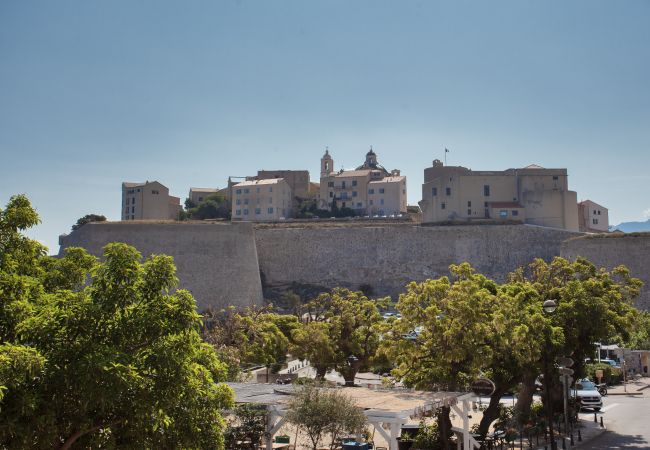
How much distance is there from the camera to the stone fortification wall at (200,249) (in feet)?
159

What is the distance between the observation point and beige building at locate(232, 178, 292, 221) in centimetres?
6925

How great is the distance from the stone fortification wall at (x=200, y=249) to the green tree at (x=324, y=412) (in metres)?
35.8

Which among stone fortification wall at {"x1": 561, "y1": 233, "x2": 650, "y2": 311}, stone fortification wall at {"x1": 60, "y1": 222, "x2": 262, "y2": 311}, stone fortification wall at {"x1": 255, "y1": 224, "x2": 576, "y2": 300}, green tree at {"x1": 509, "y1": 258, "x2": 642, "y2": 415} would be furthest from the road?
stone fortification wall at {"x1": 60, "y1": 222, "x2": 262, "y2": 311}

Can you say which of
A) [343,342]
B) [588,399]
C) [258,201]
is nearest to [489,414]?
[343,342]

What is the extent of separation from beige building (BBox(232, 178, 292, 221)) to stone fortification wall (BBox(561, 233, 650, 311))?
108ft

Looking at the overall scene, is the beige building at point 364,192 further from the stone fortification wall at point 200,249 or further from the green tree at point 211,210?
the stone fortification wall at point 200,249

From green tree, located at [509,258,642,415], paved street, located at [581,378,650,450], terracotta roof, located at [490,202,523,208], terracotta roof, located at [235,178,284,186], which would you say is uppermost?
terracotta roof, located at [235,178,284,186]

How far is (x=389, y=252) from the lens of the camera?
5647cm

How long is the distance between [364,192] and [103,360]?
6729 cm

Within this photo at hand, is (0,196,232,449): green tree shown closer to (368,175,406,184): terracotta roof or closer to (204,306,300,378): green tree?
(204,306,300,378): green tree

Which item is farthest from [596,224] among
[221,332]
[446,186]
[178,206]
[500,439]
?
[500,439]

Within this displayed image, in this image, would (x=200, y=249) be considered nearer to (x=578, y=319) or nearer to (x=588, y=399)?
(x=588, y=399)

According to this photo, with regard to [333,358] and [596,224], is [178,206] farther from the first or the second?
[333,358]

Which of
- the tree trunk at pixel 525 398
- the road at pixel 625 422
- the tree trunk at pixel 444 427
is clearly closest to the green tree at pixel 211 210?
the road at pixel 625 422
